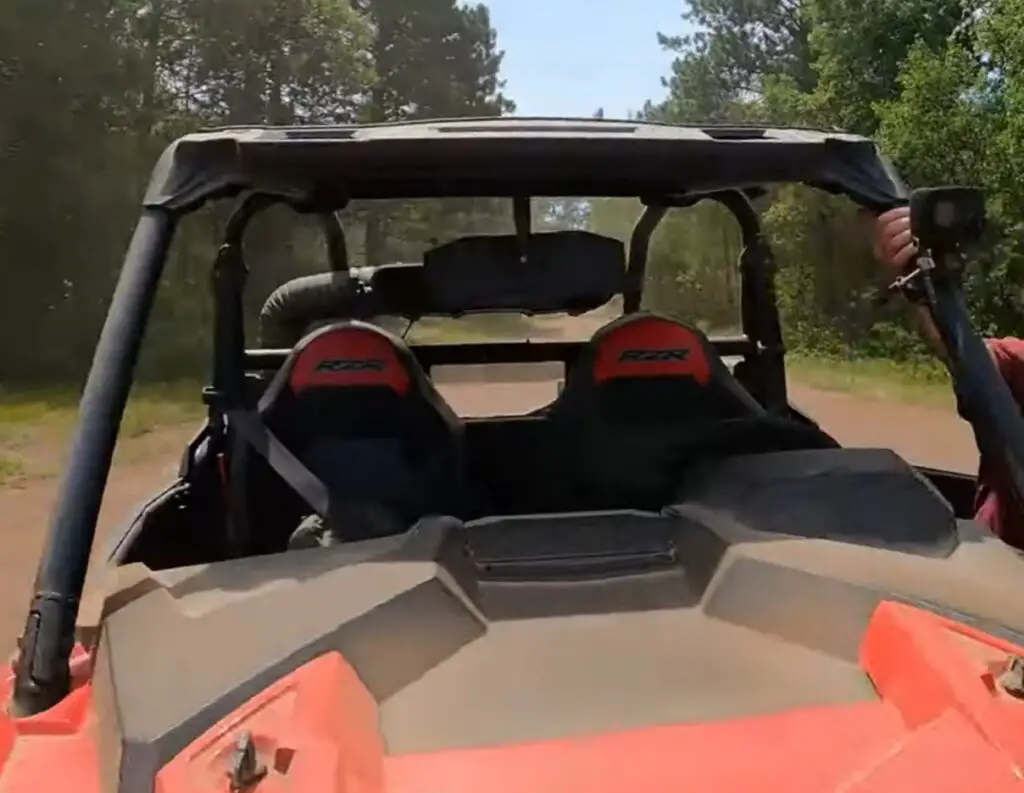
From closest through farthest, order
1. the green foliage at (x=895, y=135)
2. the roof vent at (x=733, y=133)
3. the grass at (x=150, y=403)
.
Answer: the roof vent at (x=733, y=133), the grass at (x=150, y=403), the green foliage at (x=895, y=135)

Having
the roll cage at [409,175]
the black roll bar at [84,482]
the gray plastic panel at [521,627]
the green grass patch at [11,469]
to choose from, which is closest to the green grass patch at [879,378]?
the green grass patch at [11,469]

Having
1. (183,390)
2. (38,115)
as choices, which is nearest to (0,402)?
(183,390)

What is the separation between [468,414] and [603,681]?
7.59ft

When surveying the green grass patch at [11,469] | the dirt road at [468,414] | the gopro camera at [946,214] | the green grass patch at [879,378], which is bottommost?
the green grass patch at [879,378]

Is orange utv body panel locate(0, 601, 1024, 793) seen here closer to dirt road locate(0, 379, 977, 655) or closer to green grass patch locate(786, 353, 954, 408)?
dirt road locate(0, 379, 977, 655)

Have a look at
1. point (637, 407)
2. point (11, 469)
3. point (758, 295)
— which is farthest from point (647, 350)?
point (11, 469)

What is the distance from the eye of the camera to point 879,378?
19.1m

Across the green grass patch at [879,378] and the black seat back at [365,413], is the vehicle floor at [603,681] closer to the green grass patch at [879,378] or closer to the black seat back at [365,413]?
the black seat back at [365,413]

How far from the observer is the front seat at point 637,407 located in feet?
9.98

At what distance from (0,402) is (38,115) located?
5.34 meters

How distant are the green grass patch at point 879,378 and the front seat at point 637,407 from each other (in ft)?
43.5

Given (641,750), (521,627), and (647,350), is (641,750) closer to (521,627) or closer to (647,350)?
(521,627)

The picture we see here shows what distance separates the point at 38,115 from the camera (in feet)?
68.9

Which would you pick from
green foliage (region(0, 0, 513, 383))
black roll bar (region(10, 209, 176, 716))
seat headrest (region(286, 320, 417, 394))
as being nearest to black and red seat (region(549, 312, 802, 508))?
seat headrest (region(286, 320, 417, 394))
